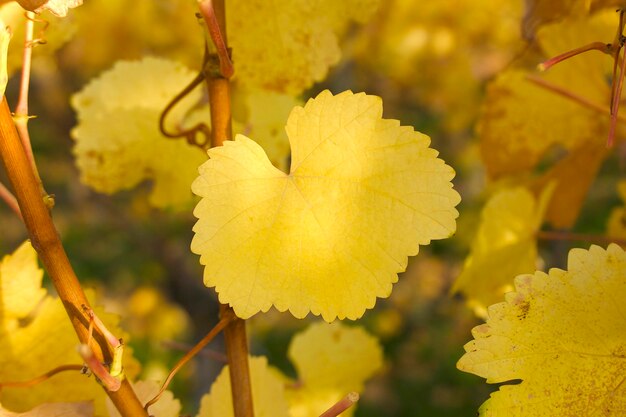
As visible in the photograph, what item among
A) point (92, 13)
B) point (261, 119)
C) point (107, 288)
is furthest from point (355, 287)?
point (107, 288)

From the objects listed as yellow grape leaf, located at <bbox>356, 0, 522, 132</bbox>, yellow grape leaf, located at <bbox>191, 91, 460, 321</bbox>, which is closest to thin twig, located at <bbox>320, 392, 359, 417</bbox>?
yellow grape leaf, located at <bbox>191, 91, 460, 321</bbox>

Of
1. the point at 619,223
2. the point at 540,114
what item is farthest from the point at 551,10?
the point at 619,223

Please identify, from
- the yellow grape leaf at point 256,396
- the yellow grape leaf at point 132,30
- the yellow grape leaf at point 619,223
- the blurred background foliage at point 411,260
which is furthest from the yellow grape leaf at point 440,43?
the yellow grape leaf at point 256,396

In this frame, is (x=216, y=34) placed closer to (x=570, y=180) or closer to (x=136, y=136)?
(x=136, y=136)

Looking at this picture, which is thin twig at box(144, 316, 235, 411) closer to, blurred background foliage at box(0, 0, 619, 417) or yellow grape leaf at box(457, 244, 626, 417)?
yellow grape leaf at box(457, 244, 626, 417)

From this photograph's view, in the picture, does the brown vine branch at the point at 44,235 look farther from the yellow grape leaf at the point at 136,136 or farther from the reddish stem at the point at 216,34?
the yellow grape leaf at the point at 136,136

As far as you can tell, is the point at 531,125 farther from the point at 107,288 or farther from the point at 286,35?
the point at 107,288
